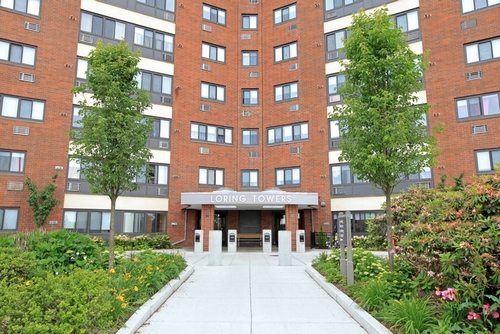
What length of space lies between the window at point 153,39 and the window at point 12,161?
10.2 m

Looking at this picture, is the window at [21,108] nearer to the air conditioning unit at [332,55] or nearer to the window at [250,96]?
the window at [250,96]

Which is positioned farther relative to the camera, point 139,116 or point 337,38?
point 337,38

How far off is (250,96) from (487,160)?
15762mm

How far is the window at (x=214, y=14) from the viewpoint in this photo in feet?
90.2

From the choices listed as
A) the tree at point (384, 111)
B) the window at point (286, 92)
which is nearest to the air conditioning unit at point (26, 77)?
the window at point (286, 92)

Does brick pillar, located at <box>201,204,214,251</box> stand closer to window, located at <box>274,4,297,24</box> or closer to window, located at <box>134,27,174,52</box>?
window, located at <box>134,27,174,52</box>

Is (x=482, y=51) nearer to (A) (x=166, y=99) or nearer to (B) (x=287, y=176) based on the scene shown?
(B) (x=287, y=176)

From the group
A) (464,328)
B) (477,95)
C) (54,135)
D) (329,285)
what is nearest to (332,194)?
(477,95)

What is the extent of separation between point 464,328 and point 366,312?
6.14ft

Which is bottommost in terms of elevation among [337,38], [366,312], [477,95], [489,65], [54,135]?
[366,312]

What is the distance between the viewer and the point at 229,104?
27109mm

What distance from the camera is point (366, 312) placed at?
6641 millimetres

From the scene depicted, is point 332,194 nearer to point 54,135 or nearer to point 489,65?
point 489,65

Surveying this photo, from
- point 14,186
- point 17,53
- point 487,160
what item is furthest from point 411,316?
point 17,53
